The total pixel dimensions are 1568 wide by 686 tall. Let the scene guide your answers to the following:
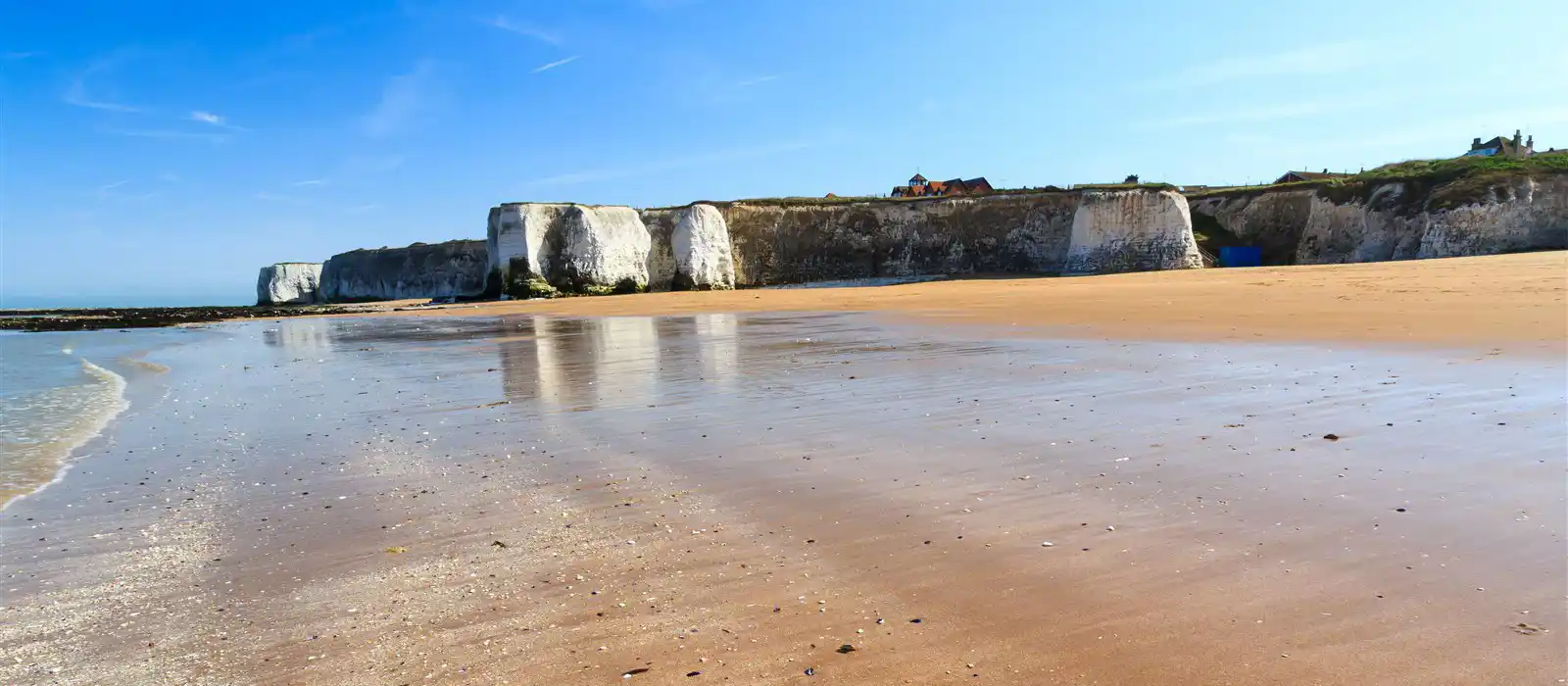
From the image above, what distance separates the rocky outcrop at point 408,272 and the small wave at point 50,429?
47691 millimetres

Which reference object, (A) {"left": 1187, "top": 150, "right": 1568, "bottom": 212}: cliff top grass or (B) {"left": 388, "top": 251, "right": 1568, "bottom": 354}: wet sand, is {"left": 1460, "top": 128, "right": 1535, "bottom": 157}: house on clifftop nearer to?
(A) {"left": 1187, "top": 150, "right": 1568, "bottom": 212}: cliff top grass

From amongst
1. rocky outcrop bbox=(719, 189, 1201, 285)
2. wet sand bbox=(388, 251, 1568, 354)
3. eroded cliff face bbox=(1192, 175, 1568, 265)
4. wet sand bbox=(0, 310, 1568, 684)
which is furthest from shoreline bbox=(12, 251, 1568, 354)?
eroded cliff face bbox=(1192, 175, 1568, 265)

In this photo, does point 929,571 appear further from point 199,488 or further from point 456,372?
point 456,372

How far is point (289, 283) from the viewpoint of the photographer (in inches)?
2854

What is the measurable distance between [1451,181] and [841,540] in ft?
130

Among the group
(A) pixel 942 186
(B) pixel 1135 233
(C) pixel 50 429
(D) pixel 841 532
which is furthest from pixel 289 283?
(D) pixel 841 532

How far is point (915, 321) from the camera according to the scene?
15719 mm

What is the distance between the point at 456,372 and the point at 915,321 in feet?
27.8

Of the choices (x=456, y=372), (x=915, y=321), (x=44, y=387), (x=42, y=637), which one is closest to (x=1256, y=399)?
Result: (x=42, y=637)

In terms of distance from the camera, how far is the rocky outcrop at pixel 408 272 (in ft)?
192

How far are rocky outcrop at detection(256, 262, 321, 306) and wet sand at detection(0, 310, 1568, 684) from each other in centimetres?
7499

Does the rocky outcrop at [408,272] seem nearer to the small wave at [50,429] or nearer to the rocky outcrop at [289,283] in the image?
the rocky outcrop at [289,283]

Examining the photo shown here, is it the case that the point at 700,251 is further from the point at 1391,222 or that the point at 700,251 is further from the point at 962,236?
the point at 1391,222

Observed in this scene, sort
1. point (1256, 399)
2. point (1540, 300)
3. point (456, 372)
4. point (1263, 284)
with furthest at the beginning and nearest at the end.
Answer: point (1263, 284), point (1540, 300), point (456, 372), point (1256, 399)
